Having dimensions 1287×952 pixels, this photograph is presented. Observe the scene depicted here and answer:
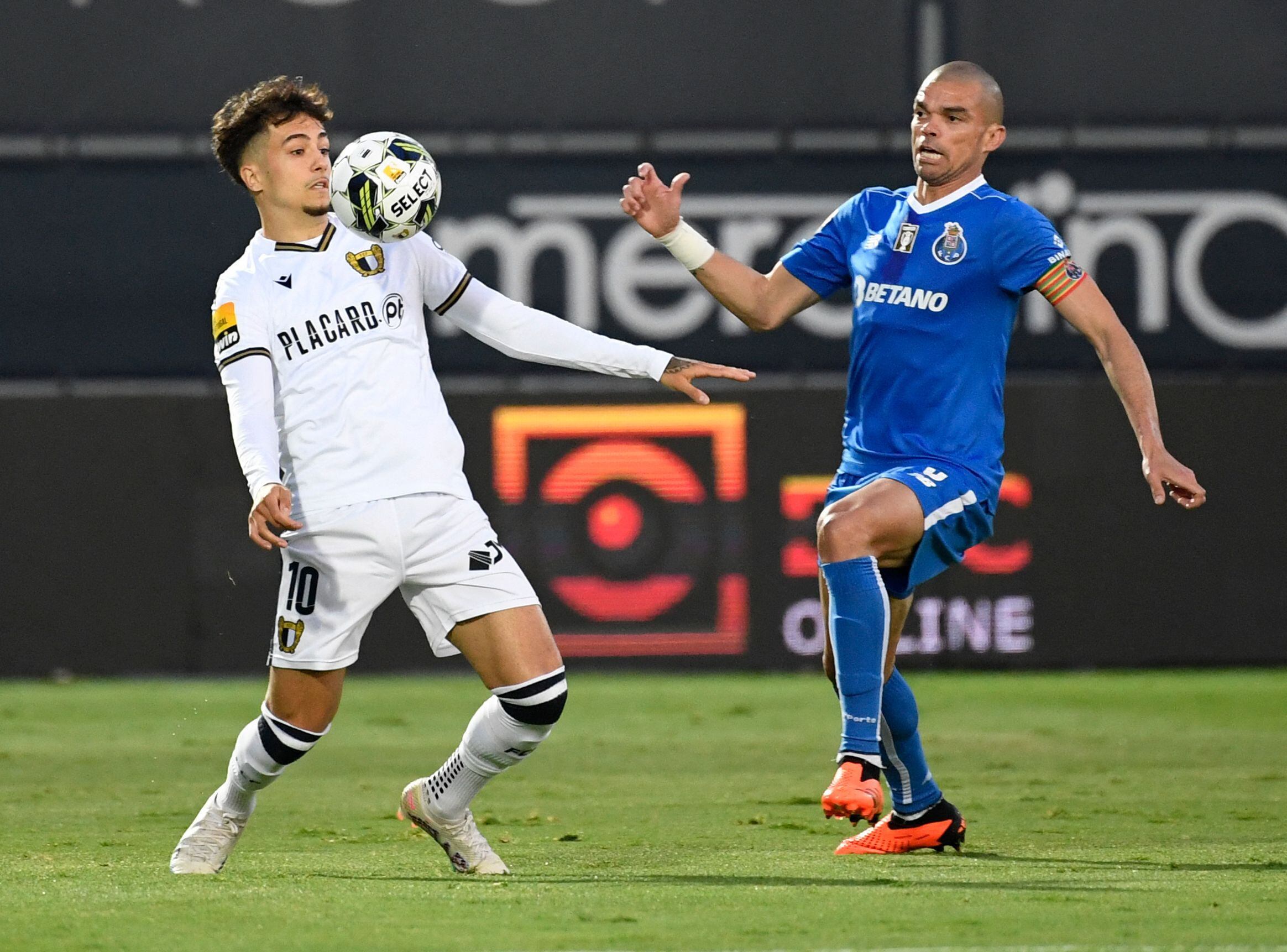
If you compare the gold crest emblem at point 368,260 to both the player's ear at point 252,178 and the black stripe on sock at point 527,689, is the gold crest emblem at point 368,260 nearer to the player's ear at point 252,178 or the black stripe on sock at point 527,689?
the player's ear at point 252,178

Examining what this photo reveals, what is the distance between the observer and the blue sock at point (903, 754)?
598 centimetres

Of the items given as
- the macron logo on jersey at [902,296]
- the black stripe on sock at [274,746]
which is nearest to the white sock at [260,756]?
the black stripe on sock at [274,746]

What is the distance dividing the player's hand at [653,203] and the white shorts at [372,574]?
1.16 metres

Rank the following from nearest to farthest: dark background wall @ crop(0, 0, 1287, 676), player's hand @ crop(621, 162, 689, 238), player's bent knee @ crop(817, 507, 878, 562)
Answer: player's bent knee @ crop(817, 507, 878, 562), player's hand @ crop(621, 162, 689, 238), dark background wall @ crop(0, 0, 1287, 676)

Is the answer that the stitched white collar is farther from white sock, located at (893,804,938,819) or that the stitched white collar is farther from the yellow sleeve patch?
the yellow sleeve patch

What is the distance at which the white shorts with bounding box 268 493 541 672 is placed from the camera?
534 cm

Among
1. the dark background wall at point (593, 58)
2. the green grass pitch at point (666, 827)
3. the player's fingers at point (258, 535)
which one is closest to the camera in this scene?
the green grass pitch at point (666, 827)

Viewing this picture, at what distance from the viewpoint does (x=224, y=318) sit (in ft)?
17.7

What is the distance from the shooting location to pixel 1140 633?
1290 centimetres

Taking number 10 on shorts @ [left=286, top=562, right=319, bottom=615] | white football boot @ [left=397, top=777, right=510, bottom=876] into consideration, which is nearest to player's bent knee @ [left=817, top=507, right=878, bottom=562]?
white football boot @ [left=397, top=777, right=510, bottom=876]

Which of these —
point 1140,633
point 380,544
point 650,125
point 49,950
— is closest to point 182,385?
point 650,125

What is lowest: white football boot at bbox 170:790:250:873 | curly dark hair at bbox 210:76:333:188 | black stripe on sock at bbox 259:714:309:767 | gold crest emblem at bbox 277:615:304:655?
white football boot at bbox 170:790:250:873

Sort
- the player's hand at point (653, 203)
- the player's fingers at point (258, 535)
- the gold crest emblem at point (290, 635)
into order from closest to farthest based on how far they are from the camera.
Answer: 1. the player's fingers at point (258, 535)
2. the gold crest emblem at point (290, 635)
3. the player's hand at point (653, 203)

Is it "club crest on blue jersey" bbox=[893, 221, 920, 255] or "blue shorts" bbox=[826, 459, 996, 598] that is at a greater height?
"club crest on blue jersey" bbox=[893, 221, 920, 255]
